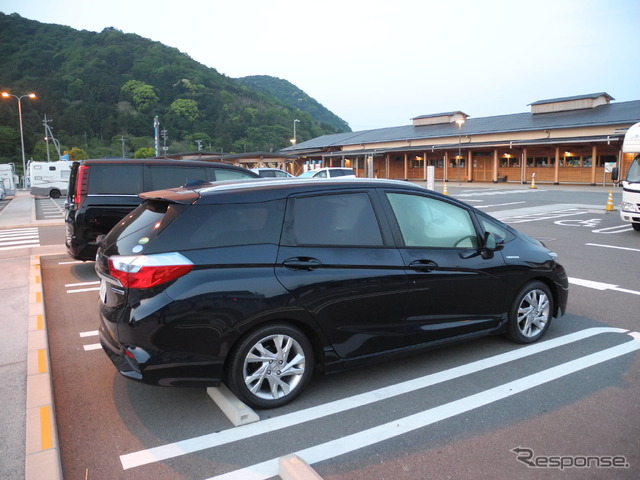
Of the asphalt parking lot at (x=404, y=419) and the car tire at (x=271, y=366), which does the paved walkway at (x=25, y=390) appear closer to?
Answer: the asphalt parking lot at (x=404, y=419)

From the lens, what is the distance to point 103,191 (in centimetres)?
808

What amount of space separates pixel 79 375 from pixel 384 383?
2747 millimetres

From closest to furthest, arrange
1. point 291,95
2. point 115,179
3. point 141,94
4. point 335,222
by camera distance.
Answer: point 335,222 → point 115,179 → point 141,94 → point 291,95

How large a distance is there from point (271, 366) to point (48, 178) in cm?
3541

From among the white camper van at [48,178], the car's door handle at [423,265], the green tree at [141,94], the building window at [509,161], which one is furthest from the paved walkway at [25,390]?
the green tree at [141,94]

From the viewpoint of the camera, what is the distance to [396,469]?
3.01m

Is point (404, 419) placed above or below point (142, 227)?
below

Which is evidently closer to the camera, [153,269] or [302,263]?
[153,269]

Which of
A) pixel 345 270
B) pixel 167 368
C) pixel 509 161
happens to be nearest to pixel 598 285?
pixel 345 270

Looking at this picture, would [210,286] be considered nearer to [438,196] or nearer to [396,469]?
[396,469]

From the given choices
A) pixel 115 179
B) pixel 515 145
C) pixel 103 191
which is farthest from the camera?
pixel 515 145

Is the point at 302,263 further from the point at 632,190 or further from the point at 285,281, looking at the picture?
the point at 632,190

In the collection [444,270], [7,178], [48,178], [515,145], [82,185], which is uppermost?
[515,145]

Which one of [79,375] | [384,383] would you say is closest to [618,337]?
[384,383]
